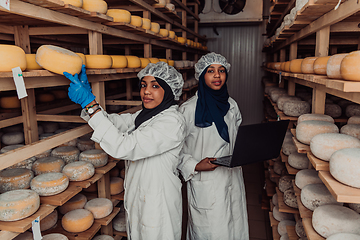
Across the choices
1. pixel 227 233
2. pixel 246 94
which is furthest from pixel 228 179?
pixel 246 94

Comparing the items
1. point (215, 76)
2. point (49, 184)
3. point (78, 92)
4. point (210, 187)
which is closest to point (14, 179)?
point (49, 184)

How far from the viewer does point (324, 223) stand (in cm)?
145

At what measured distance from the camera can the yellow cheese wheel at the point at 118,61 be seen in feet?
7.45

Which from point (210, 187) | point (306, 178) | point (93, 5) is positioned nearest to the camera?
point (93, 5)

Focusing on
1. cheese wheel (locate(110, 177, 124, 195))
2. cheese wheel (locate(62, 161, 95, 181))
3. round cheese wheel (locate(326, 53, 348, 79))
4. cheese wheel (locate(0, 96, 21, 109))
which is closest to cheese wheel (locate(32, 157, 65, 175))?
cheese wheel (locate(62, 161, 95, 181))

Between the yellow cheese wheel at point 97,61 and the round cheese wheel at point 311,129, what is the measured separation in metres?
1.43

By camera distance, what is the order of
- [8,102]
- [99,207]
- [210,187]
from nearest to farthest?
1. [99,207]
2. [210,187]
3. [8,102]

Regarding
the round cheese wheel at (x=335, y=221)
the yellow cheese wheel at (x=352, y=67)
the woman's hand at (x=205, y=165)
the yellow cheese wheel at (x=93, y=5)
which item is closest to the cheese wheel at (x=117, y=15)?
the yellow cheese wheel at (x=93, y=5)

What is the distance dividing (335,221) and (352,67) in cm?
78

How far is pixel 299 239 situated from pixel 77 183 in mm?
1612

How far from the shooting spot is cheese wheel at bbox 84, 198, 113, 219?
2158 mm

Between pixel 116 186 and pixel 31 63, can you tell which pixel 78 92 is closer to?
pixel 31 63

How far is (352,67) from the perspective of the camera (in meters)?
1.17

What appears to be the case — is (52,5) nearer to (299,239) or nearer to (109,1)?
(109,1)
